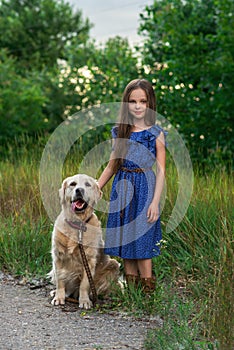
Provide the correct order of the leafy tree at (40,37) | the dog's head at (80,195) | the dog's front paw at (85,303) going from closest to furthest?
1. the dog's head at (80,195)
2. the dog's front paw at (85,303)
3. the leafy tree at (40,37)

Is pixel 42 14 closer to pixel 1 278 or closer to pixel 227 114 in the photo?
pixel 227 114

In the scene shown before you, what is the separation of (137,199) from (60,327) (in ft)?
3.81

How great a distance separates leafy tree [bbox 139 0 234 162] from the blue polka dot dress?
417 cm

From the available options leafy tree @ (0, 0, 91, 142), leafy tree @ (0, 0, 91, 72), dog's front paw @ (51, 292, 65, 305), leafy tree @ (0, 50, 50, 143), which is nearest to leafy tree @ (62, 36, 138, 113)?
leafy tree @ (0, 50, 50, 143)

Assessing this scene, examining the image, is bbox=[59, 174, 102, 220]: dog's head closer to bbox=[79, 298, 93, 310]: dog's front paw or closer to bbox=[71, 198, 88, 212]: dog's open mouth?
bbox=[71, 198, 88, 212]: dog's open mouth

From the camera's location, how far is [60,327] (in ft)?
13.7

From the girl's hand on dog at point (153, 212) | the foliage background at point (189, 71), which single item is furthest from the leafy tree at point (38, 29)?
the girl's hand on dog at point (153, 212)

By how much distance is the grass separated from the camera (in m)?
3.59

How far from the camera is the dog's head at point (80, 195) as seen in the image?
179 inches

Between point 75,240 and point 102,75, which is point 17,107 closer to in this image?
point 102,75

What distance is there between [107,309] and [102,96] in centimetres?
768

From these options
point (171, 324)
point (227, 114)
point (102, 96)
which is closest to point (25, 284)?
point (171, 324)

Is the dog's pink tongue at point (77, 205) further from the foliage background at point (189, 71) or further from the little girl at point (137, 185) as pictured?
the foliage background at point (189, 71)

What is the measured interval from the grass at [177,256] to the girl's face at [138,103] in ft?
3.49
